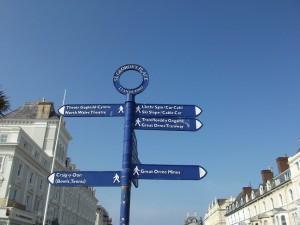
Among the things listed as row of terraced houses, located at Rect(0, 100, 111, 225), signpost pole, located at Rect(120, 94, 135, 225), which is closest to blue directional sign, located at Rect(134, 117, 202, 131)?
signpost pole, located at Rect(120, 94, 135, 225)

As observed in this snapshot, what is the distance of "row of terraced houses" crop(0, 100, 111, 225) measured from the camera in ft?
118

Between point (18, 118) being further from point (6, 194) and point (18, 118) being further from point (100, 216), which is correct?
point (100, 216)

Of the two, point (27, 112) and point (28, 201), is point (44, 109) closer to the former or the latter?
point (27, 112)

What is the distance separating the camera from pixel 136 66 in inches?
368

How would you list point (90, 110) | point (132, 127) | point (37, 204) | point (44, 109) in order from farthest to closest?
point (44, 109), point (37, 204), point (90, 110), point (132, 127)

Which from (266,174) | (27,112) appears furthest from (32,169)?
(266,174)

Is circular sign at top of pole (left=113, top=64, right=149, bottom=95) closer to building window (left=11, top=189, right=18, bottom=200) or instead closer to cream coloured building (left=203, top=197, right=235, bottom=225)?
building window (left=11, top=189, right=18, bottom=200)

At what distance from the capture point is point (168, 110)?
30.3ft

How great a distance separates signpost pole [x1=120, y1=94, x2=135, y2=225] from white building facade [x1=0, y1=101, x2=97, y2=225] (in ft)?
99.8

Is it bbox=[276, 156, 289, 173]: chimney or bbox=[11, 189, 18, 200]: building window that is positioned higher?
bbox=[276, 156, 289, 173]: chimney

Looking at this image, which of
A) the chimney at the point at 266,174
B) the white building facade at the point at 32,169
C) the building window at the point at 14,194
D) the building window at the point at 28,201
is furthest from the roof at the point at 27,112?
the chimney at the point at 266,174

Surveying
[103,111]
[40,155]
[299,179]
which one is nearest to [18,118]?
[40,155]

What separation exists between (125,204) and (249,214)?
57598 millimetres

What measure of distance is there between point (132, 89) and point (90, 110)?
1.42m
